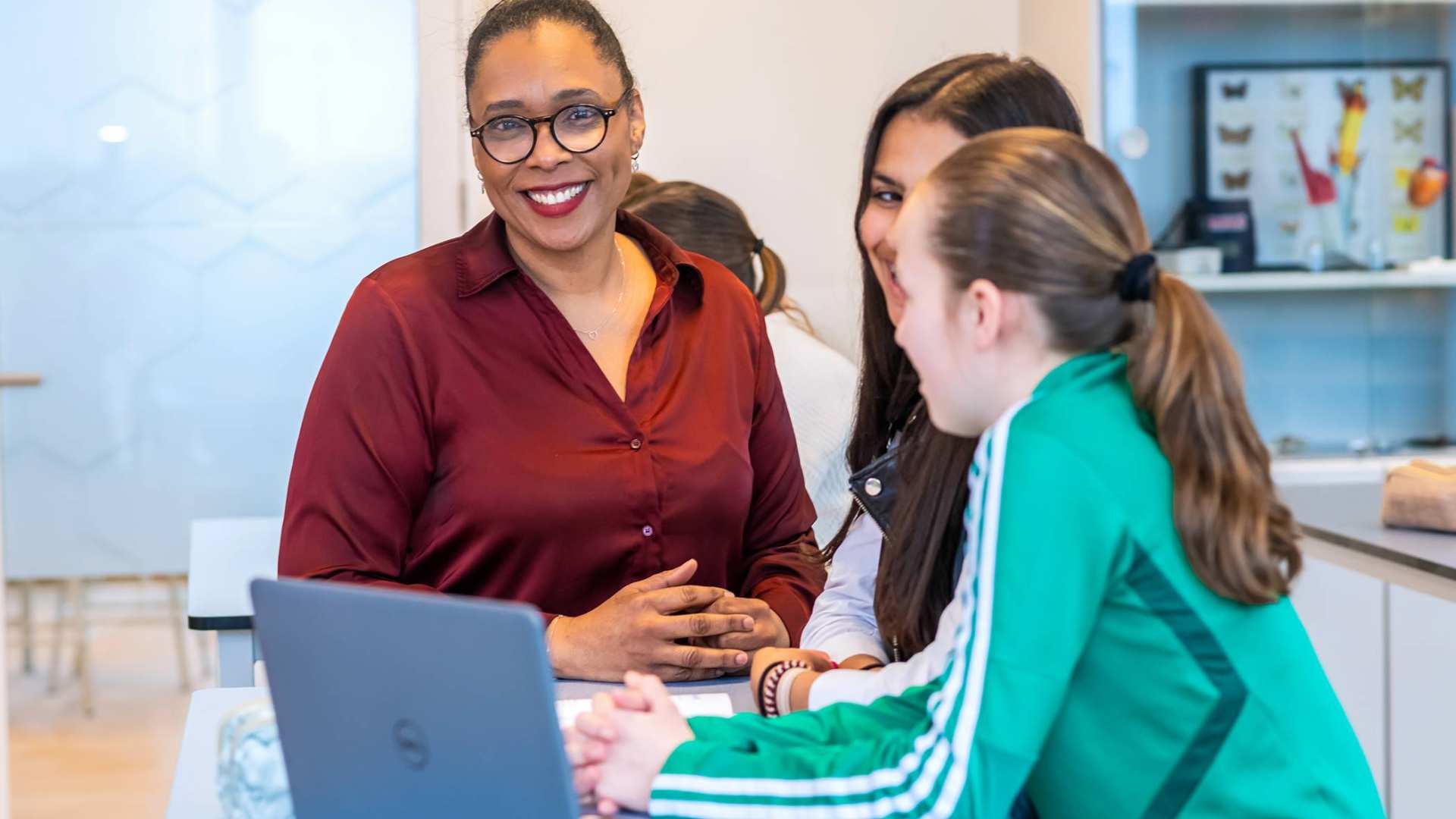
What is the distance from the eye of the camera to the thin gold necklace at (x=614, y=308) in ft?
5.78

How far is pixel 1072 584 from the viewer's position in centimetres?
100

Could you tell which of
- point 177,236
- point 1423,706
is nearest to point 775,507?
point 1423,706

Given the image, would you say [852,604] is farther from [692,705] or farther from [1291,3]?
[1291,3]

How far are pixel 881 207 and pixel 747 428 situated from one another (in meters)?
0.41

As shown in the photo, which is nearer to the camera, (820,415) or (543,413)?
(543,413)

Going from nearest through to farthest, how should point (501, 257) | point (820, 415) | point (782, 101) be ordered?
point (501, 257), point (820, 415), point (782, 101)

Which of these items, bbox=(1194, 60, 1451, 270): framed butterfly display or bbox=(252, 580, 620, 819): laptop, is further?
bbox=(1194, 60, 1451, 270): framed butterfly display

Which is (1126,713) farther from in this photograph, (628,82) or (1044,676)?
(628,82)

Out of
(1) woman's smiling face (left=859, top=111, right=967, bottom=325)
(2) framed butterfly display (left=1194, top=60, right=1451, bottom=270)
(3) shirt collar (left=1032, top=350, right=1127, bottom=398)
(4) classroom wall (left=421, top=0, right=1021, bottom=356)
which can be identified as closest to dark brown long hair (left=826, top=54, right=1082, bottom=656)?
(1) woman's smiling face (left=859, top=111, right=967, bottom=325)

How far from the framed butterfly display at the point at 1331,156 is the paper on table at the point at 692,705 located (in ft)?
8.22

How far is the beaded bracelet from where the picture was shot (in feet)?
4.41

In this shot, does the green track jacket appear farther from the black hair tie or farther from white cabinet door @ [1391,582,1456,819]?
white cabinet door @ [1391,582,1456,819]

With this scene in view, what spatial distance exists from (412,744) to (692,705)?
474 millimetres

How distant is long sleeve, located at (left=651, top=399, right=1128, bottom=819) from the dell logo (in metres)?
0.23
